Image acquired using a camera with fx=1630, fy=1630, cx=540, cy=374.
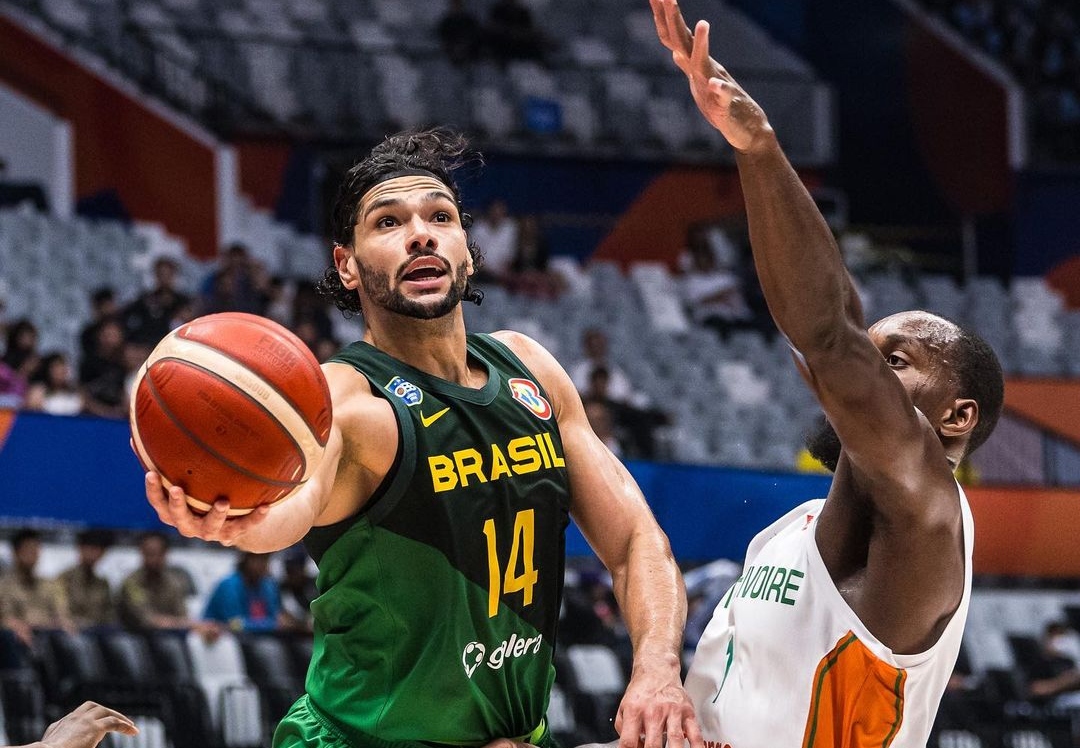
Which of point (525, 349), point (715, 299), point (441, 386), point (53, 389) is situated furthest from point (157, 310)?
point (441, 386)

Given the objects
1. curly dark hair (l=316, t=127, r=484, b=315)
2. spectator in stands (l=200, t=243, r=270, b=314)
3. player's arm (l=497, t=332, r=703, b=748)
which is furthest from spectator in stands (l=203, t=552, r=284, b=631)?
player's arm (l=497, t=332, r=703, b=748)

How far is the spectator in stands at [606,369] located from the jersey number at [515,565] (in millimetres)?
9631

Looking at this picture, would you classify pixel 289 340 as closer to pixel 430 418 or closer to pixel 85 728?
pixel 430 418

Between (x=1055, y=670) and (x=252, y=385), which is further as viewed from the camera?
(x=1055, y=670)

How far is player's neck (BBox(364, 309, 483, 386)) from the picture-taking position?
4289mm

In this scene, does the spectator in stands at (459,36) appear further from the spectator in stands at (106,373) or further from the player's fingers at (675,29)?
the player's fingers at (675,29)

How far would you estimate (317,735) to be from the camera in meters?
4.15

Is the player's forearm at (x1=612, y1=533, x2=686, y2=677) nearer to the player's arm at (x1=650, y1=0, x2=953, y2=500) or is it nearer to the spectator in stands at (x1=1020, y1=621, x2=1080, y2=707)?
the player's arm at (x1=650, y1=0, x2=953, y2=500)

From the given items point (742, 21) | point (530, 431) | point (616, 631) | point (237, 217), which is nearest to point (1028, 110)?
point (742, 21)

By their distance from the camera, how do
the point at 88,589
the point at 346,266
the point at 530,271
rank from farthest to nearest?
the point at 530,271, the point at 88,589, the point at 346,266

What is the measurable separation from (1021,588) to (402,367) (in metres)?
12.0

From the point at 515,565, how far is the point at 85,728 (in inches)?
44.9

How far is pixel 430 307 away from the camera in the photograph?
4.21m

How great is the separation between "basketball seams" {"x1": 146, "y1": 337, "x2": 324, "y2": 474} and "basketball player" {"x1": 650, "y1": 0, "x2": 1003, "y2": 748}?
42.4 inches
